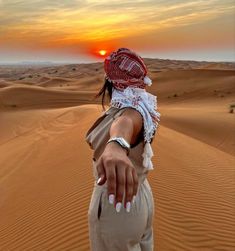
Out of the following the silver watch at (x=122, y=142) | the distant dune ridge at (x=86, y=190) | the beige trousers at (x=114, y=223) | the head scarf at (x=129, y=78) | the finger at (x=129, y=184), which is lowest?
the distant dune ridge at (x=86, y=190)

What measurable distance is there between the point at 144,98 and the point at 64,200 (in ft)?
12.9

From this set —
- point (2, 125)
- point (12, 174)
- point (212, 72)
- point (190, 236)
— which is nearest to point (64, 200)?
point (190, 236)

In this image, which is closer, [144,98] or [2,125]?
[144,98]

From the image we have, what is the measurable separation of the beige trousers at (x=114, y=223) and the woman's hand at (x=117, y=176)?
0.59 metres

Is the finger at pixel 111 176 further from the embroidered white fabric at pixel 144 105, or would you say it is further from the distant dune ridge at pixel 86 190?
the distant dune ridge at pixel 86 190

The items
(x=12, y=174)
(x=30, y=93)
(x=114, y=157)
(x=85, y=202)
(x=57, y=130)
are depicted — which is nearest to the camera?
(x=114, y=157)

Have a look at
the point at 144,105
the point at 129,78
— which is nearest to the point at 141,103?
the point at 144,105

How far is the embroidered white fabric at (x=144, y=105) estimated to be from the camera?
6.83 feet

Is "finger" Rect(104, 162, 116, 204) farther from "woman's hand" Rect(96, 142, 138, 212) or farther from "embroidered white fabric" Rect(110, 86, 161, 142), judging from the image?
"embroidered white fabric" Rect(110, 86, 161, 142)

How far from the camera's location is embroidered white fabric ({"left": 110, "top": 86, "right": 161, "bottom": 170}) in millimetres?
2082

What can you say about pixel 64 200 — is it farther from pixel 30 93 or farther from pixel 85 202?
pixel 30 93

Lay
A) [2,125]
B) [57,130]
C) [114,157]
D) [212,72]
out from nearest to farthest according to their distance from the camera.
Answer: [114,157] → [57,130] → [2,125] → [212,72]

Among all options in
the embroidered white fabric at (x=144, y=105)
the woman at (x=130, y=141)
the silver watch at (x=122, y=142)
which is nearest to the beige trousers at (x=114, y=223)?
the woman at (x=130, y=141)

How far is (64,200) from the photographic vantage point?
19.2 ft
